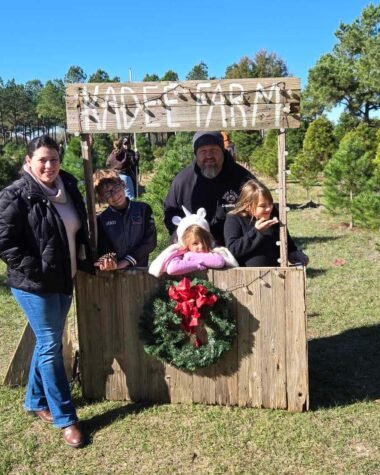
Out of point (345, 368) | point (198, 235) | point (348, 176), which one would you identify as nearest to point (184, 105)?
point (198, 235)

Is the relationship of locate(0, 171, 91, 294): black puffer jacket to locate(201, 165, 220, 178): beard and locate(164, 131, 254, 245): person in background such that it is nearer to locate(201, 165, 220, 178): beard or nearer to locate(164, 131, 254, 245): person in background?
locate(164, 131, 254, 245): person in background

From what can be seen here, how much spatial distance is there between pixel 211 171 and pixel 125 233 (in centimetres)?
74

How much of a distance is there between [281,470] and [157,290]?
129 centimetres

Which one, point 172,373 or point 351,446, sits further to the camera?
point 172,373

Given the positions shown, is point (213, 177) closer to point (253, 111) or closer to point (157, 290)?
point (253, 111)

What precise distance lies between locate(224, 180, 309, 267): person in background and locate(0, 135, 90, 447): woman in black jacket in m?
0.95

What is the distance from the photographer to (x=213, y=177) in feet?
11.8

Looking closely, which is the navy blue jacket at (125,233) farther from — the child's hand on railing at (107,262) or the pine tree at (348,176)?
the pine tree at (348,176)

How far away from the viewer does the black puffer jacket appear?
278 centimetres

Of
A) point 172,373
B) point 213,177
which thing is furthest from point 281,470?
point 213,177

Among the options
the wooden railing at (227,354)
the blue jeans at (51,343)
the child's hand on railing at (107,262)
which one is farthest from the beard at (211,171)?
the blue jeans at (51,343)

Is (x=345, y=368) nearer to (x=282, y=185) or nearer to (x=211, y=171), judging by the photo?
(x=282, y=185)

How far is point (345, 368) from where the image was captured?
3.98m

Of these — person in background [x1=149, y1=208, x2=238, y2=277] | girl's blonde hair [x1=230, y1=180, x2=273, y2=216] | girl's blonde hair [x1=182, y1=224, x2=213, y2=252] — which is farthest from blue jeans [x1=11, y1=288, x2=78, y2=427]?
girl's blonde hair [x1=230, y1=180, x2=273, y2=216]
